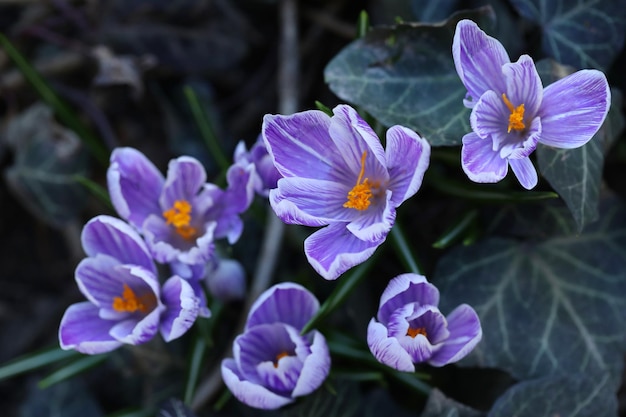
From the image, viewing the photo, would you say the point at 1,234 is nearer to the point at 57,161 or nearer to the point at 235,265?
the point at 57,161

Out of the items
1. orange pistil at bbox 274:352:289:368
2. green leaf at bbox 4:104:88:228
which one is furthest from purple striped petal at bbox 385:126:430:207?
green leaf at bbox 4:104:88:228

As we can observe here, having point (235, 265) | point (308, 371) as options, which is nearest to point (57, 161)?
point (235, 265)

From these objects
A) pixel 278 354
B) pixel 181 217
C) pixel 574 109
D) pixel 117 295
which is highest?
pixel 574 109

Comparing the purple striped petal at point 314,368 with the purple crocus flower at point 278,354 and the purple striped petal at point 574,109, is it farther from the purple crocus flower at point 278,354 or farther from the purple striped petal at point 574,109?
the purple striped petal at point 574,109

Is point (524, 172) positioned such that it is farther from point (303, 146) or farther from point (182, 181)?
point (182, 181)

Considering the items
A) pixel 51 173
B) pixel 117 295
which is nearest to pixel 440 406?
pixel 117 295

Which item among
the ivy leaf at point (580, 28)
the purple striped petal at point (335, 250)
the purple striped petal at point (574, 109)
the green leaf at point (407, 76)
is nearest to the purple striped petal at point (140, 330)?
the purple striped petal at point (335, 250)
